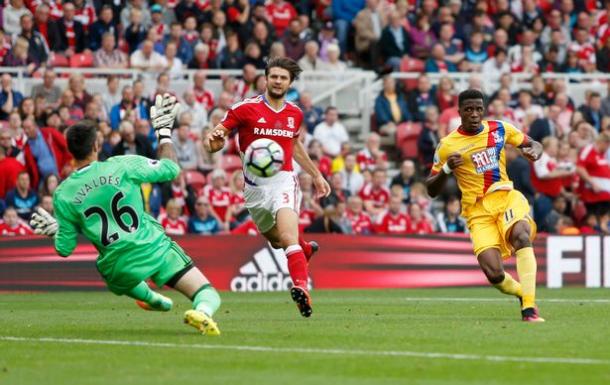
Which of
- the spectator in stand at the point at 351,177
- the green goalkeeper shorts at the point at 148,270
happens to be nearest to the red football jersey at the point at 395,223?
the spectator in stand at the point at 351,177

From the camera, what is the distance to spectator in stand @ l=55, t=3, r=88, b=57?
2747cm

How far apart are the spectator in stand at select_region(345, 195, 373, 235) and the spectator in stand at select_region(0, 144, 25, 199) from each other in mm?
5720

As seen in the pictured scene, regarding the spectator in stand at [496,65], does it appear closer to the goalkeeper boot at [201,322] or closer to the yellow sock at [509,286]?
the yellow sock at [509,286]

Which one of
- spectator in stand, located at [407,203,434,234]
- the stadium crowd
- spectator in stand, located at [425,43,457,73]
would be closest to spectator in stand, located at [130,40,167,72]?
the stadium crowd

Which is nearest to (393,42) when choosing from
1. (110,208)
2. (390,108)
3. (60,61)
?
(390,108)

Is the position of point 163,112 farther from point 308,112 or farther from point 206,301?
point 308,112

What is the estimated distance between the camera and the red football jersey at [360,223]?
25203mm

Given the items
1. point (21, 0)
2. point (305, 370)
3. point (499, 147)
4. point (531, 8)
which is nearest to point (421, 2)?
point (531, 8)

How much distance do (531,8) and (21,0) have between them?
11.9 m

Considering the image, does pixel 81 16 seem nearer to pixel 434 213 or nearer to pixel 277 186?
pixel 434 213

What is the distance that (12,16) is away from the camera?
27.2m

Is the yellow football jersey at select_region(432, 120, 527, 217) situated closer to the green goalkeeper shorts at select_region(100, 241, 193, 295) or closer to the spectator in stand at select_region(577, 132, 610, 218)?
the green goalkeeper shorts at select_region(100, 241, 193, 295)

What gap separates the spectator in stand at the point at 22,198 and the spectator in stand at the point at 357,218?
17.9 ft

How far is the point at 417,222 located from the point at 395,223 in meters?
0.40
